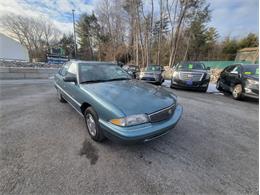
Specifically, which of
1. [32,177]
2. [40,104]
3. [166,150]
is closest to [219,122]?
[166,150]

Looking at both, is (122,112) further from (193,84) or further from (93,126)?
(193,84)

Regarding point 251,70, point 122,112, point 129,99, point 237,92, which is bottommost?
point 237,92

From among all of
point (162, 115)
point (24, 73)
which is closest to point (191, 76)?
point (162, 115)

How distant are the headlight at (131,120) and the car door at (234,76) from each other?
17.9 ft

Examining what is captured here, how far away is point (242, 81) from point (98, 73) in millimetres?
5409

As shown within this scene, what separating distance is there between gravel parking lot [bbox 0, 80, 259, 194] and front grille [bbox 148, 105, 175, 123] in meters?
0.56

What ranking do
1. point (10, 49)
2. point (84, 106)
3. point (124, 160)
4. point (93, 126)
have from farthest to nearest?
point (10, 49) → point (84, 106) → point (93, 126) → point (124, 160)

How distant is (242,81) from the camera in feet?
16.4

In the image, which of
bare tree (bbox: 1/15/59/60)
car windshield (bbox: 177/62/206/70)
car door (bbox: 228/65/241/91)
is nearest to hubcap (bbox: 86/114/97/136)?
car door (bbox: 228/65/241/91)

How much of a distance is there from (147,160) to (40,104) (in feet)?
12.5

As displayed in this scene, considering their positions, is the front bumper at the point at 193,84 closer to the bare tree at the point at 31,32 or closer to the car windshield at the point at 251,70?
the car windshield at the point at 251,70

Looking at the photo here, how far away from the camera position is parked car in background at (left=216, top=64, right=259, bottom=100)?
15.3 ft

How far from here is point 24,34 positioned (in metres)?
28.5

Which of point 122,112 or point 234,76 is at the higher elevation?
point 234,76
